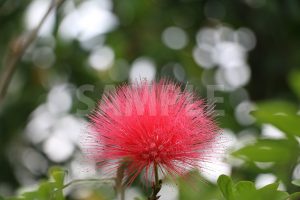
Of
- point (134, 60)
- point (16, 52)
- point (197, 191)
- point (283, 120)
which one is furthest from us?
point (134, 60)

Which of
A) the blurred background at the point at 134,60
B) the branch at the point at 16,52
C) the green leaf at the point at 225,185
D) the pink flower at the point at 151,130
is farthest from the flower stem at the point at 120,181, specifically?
the blurred background at the point at 134,60

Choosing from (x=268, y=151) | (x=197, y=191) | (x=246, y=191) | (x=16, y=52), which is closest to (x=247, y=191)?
(x=246, y=191)

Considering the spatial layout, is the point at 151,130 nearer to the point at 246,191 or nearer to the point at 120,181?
the point at 120,181

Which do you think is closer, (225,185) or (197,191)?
(225,185)

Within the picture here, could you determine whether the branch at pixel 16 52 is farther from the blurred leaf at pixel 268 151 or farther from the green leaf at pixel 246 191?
the green leaf at pixel 246 191

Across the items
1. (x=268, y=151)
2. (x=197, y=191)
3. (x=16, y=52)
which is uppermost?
(x=16, y=52)
